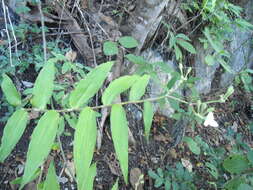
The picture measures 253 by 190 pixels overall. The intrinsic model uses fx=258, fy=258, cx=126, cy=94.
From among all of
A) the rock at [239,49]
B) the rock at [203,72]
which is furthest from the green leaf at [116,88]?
the rock at [239,49]

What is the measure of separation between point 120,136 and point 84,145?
0.09 meters

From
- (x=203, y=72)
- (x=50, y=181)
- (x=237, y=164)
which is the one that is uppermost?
(x=50, y=181)

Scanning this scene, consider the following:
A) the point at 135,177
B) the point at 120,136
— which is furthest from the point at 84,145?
the point at 135,177

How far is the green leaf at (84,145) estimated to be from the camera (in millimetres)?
537

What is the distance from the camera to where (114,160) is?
170 centimetres

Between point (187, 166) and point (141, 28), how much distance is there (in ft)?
3.70

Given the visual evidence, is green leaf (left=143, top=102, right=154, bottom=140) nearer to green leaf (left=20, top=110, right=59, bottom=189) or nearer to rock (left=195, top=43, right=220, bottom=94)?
green leaf (left=20, top=110, right=59, bottom=189)

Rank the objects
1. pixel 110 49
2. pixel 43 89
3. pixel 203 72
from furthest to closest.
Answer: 1. pixel 203 72
2. pixel 110 49
3. pixel 43 89

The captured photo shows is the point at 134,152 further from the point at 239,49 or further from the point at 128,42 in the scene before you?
the point at 239,49

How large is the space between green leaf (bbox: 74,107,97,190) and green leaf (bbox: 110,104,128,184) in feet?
0.16

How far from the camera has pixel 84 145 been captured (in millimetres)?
548

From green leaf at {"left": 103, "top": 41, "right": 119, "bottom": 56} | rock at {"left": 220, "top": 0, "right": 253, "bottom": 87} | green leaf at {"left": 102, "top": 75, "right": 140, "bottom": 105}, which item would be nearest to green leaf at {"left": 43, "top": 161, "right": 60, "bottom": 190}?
green leaf at {"left": 102, "top": 75, "right": 140, "bottom": 105}

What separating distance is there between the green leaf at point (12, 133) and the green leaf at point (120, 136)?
22 cm

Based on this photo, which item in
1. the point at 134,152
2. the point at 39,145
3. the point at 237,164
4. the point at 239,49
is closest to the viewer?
the point at 39,145
